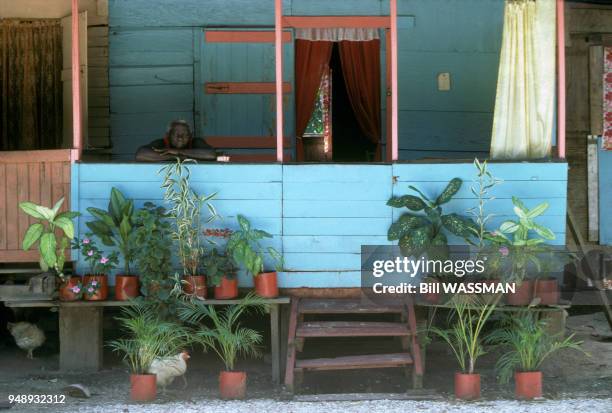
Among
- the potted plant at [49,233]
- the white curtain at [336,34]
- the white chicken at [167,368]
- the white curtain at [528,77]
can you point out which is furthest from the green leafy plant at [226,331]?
the white curtain at [336,34]

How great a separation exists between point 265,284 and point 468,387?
5.34ft

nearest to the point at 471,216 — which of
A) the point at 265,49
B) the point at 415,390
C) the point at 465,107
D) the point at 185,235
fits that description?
the point at 415,390

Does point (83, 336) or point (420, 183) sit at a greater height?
point (420, 183)

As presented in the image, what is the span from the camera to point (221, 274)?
6094 mm

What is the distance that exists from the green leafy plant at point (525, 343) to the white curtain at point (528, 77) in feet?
4.20

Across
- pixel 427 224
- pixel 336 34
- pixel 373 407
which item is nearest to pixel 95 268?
pixel 373 407

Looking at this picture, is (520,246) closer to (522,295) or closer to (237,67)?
(522,295)

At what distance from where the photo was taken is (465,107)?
8.66m

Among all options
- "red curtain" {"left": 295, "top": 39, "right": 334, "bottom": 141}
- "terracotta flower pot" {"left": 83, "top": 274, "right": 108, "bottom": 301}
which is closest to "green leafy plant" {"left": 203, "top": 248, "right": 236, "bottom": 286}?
"terracotta flower pot" {"left": 83, "top": 274, "right": 108, "bottom": 301}

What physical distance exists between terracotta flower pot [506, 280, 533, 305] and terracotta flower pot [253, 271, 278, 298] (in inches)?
67.4

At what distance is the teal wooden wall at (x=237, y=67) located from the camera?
8.46 m

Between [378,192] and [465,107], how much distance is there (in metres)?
2.73

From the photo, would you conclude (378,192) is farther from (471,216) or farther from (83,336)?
(83,336)

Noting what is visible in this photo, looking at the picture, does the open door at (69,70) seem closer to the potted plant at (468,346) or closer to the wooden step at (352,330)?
the wooden step at (352,330)
